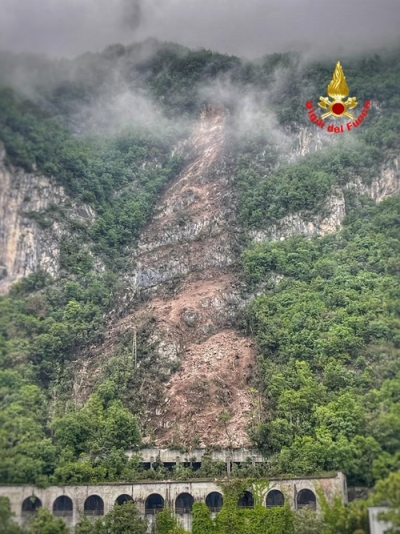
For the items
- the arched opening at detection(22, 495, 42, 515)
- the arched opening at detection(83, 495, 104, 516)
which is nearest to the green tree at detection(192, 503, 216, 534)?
the arched opening at detection(83, 495, 104, 516)

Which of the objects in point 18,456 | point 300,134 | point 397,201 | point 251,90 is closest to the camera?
point 18,456

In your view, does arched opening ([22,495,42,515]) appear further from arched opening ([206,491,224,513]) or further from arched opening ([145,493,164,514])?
arched opening ([206,491,224,513])

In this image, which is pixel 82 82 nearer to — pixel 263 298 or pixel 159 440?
pixel 263 298

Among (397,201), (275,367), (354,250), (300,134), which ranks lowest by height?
(275,367)

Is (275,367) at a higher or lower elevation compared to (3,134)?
lower

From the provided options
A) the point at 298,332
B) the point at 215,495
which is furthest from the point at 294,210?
the point at 215,495

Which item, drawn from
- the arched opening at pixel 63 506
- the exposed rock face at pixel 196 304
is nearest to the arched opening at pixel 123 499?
the arched opening at pixel 63 506
